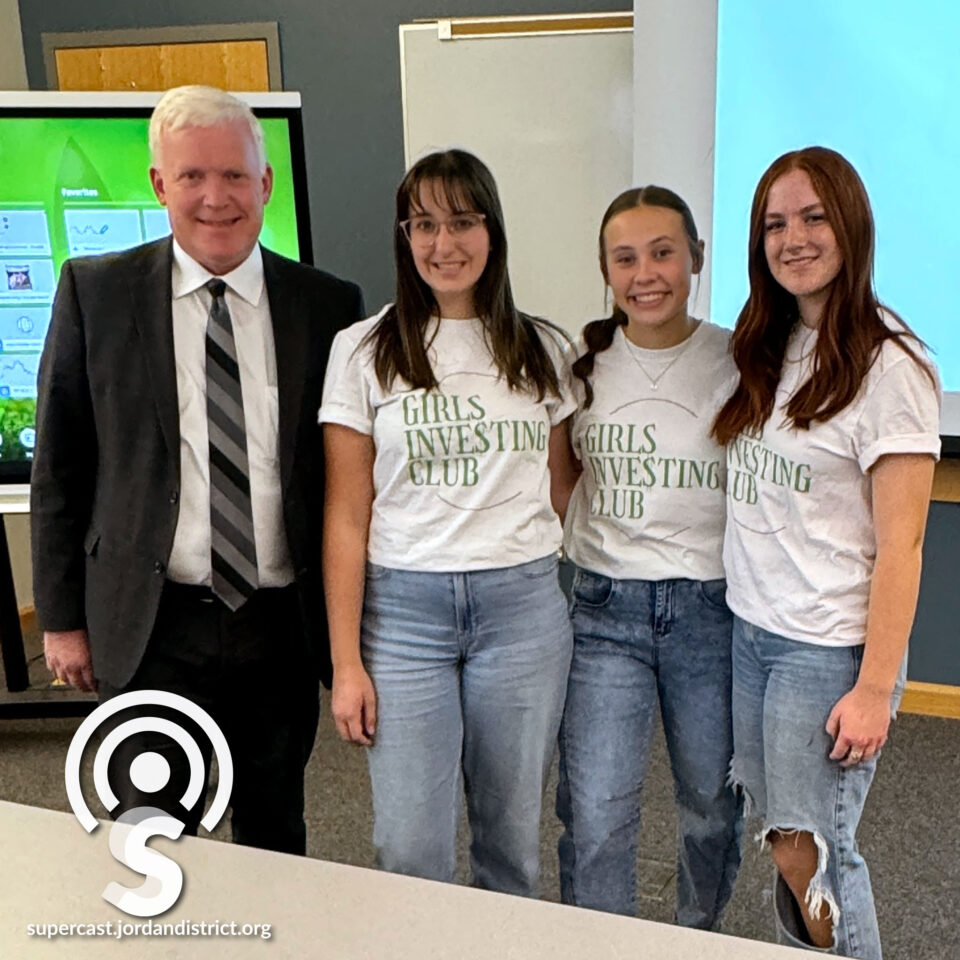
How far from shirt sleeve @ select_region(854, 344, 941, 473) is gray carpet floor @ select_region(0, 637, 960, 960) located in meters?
0.86

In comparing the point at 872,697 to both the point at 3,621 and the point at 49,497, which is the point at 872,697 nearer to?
the point at 49,497

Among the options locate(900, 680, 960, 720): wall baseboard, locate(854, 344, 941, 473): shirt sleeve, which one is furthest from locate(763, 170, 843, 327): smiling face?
locate(900, 680, 960, 720): wall baseboard

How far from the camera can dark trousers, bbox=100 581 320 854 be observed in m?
1.50

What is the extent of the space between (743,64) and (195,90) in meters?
1.70

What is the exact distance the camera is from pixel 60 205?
2.62 meters

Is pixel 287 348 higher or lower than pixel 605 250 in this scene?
lower

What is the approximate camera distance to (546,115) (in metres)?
3.05

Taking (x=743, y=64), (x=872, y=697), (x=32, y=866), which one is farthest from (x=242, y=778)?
(x=743, y=64)

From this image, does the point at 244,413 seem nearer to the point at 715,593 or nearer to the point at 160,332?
the point at 160,332

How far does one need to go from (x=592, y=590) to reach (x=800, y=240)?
62 cm

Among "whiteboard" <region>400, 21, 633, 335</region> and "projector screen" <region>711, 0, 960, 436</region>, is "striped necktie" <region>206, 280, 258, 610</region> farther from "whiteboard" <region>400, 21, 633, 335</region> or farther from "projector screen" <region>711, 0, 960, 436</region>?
"whiteboard" <region>400, 21, 633, 335</region>

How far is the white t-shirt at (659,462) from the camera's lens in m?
1.49

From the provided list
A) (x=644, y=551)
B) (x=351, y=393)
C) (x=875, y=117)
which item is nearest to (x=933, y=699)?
(x=875, y=117)

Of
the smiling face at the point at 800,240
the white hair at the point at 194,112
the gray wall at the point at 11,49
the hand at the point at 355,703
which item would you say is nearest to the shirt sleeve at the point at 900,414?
the smiling face at the point at 800,240
